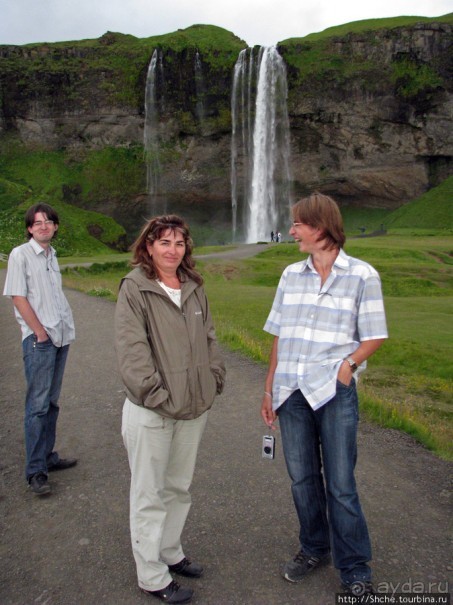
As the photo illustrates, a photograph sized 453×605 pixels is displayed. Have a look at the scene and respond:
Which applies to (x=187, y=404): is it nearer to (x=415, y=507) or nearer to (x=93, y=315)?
(x=415, y=507)

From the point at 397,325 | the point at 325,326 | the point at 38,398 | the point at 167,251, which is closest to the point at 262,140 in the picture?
the point at 397,325

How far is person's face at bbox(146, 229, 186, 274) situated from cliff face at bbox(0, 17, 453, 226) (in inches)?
2542

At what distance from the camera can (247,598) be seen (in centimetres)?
376

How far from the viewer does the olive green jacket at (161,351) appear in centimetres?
370

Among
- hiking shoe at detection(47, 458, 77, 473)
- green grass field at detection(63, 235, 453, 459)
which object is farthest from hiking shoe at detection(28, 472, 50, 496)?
green grass field at detection(63, 235, 453, 459)

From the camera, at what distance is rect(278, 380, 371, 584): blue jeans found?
385cm

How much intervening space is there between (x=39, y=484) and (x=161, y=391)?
2406mm

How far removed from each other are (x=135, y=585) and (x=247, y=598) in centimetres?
80

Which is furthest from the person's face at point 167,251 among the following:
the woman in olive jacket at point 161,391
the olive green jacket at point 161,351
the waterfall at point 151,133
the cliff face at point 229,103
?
the waterfall at point 151,133

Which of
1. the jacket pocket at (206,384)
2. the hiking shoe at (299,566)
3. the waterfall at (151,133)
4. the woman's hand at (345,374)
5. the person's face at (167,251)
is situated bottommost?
the hiking shoe at (299,566)

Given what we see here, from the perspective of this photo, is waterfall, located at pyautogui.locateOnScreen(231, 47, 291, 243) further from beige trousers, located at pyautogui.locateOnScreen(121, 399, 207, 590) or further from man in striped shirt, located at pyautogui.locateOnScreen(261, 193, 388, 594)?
beige trousers, located at pyautogui.locateOnScreen(121, 399, 207, 590)

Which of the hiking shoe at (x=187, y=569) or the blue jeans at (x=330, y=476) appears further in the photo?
the hiking shoe at (x=187, y=569)

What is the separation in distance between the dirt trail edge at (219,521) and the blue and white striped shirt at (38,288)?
4.93 ft

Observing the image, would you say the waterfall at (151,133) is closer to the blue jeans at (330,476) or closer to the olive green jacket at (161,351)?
the olive green jacket at (161,351)
